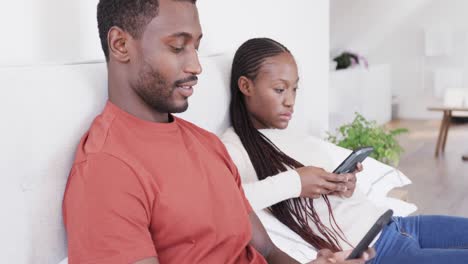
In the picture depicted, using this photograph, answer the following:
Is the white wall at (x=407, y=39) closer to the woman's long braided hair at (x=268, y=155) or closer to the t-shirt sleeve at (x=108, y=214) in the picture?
the woman's long braided hair at (x=268, y=155)

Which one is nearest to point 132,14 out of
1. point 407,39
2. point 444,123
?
point 444,123

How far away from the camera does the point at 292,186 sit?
144 centimetres

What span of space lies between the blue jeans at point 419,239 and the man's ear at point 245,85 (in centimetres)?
48

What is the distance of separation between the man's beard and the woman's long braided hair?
518mm

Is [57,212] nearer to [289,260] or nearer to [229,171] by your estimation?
[229,171]

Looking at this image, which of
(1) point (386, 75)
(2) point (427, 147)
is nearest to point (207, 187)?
(2) point (427, 147)

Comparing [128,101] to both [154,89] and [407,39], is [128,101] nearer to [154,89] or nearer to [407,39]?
[154,89]

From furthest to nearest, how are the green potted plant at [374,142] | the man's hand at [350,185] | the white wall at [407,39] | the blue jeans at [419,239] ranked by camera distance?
the white wall at [407,39] → the green potted plant at [374,142] → the man's hand at [350,185] → the blue jeans at [419,239]

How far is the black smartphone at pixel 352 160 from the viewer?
149cm

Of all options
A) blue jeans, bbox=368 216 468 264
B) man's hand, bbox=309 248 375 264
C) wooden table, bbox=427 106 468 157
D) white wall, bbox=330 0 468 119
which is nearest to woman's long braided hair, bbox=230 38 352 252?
blue jeans, bbox=368 216 468 264

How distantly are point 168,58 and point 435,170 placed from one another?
3.45 m

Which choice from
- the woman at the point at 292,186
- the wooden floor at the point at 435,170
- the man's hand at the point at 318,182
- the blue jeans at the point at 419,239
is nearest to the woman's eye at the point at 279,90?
the woman at the point at 292,186

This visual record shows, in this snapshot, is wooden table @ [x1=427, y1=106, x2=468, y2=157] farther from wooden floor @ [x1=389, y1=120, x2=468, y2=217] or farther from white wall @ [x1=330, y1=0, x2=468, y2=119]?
white wall @ [x1=330, y1=0, x2=468, y2=119]

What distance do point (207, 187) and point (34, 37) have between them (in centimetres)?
43
